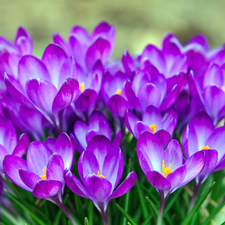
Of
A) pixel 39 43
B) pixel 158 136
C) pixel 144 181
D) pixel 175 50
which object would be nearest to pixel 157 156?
pixel 158 136

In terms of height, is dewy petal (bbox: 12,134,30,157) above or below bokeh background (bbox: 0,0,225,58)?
below

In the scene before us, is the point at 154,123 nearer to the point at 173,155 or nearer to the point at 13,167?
the point at 173,155

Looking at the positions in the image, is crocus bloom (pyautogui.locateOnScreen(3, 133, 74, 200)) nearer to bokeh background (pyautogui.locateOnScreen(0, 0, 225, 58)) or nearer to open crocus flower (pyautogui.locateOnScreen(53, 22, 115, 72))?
open crocus flower (pyautogui.locateOnScreen(53, 22, 115, 72))

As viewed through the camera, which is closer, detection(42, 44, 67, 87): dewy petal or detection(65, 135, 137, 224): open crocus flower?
detection(65, 135, 137, 224): open crocus flower

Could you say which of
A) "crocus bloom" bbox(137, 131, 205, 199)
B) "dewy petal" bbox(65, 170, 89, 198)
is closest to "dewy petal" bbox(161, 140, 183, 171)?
"crocus bloom" bbox(137, 131, 205, 199)

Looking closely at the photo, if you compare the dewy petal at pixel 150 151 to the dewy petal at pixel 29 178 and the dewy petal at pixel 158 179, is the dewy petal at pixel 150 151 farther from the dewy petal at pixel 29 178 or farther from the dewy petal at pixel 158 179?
the dewy petal at pixel 29 178

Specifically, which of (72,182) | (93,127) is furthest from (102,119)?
(72,182)
